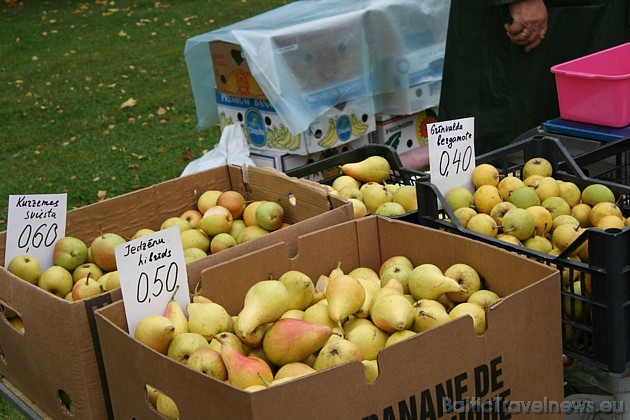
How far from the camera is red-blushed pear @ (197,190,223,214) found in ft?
7.22

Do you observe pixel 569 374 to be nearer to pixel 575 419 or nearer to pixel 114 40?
pixel 575 419

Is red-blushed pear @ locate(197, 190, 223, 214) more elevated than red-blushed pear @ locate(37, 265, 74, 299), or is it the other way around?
red-blushed pear @ locate(197, 190, 223, 214)

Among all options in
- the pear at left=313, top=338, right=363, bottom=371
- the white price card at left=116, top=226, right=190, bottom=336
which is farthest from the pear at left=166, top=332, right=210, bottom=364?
the pear at left=313, top=338, right=363, bottom=371

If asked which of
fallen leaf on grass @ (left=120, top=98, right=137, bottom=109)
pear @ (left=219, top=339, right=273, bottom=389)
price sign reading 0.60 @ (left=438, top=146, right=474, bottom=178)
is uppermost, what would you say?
price sign reading 0.60 @ (left=438, top=146, right=474, bottom=178)

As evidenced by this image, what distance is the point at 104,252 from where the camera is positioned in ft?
6.35

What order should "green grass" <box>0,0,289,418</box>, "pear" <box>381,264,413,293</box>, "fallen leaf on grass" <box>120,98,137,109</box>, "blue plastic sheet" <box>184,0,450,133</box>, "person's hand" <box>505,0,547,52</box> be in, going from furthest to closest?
"fallen leaf on grass" <box>120,98,137,109</box>
"green grass" <box>0,0,289,418</box>
"blue plastic sheet" <box>184,0,450,133</box>
"person's hand" <box>505,0,547,52</box>
"pear" <box>381,264,413,293</box>

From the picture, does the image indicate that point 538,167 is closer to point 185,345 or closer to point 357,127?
point 185,345

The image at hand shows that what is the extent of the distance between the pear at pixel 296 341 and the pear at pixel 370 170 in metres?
0.89

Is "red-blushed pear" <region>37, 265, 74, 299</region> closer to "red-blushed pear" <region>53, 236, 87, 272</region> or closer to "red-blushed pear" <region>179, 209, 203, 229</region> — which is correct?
"red-blushed pear" <region>53, 236, 87, 272</region>

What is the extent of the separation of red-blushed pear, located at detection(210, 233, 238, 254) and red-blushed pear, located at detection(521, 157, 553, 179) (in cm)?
73

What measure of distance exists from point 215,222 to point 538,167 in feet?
2.59

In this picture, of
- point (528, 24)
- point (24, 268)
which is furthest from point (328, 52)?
point (24, 268)

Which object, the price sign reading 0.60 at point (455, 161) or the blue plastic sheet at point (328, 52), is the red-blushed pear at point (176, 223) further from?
the blue plastic sheet at point (328, 52)

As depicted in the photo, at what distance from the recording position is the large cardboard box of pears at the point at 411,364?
1207 mm
